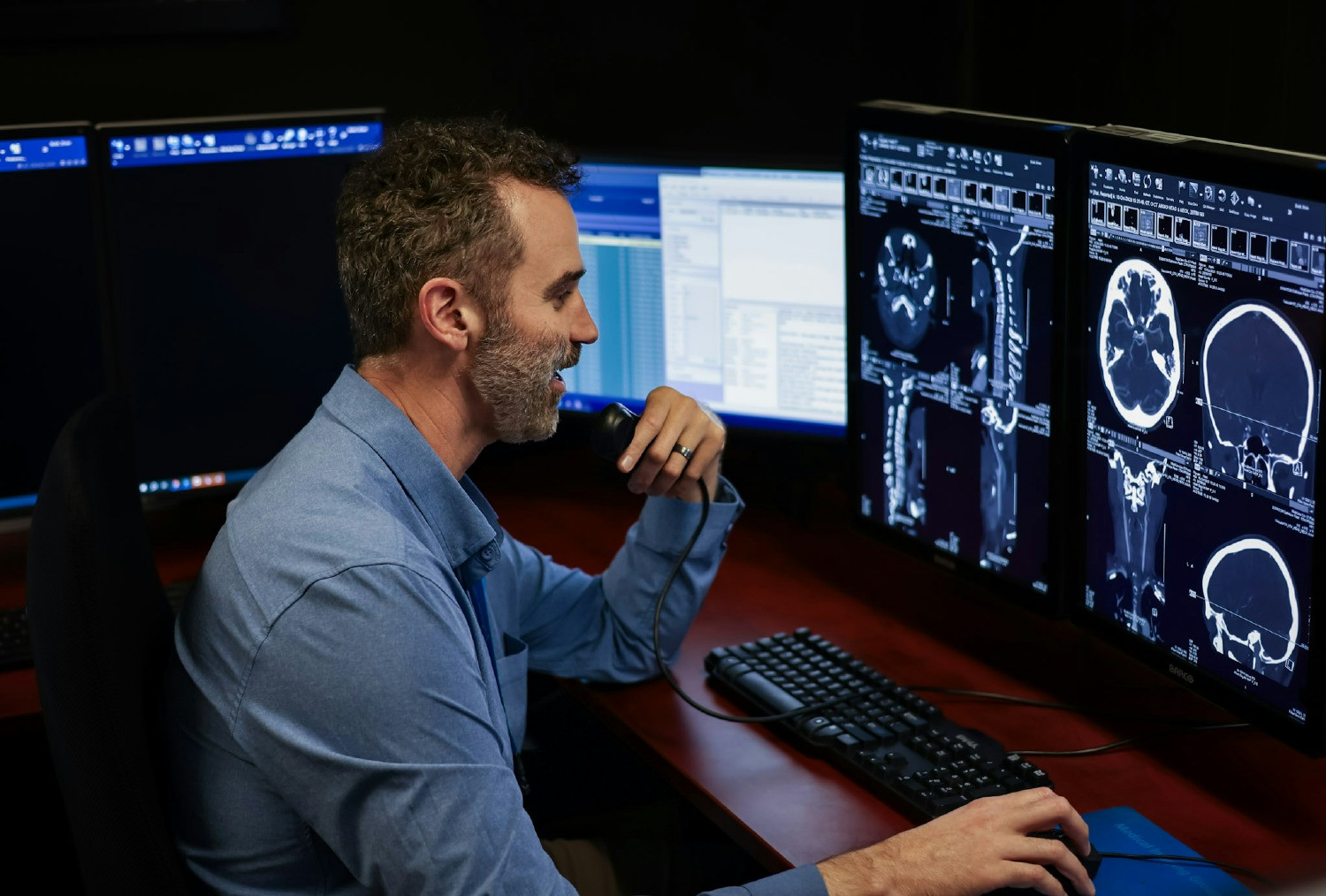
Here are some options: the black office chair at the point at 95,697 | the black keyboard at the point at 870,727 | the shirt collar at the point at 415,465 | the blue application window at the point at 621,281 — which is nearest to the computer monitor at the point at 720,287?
the blue application window at the point at 621,281

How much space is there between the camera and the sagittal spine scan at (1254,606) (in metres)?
1.35

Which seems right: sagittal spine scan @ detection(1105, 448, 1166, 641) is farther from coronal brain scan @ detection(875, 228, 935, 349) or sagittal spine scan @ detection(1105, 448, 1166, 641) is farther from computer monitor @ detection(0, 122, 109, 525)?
computer monitor @ detection(0, 122, 109, 525)

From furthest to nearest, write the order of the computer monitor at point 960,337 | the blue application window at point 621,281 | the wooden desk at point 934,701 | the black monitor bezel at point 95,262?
the blue application window at point 621,281, the black monitor bezel at point 95,262, the computer monitor at point 960,337, the wooden desk at point 934,701

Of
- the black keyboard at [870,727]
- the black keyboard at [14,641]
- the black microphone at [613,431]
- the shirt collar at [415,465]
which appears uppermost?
the shirt collar at [415,465]

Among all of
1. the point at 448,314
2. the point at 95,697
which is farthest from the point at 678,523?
the point at 95,697

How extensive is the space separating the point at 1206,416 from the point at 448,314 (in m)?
0.70

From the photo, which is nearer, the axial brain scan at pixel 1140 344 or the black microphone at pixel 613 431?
the axial brain scan at pixel 1140 344

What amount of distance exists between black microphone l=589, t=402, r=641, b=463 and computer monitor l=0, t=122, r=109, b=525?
0.83 metres

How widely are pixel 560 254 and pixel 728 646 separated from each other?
1.81 feet

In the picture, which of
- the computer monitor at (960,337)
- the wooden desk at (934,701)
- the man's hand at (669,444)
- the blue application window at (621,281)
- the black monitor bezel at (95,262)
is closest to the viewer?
the wooden desk at (934,701)

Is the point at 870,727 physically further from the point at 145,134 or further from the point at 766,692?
the point at 145,134

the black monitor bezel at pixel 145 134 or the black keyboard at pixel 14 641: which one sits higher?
the black monitor bezel at pixel 145 134

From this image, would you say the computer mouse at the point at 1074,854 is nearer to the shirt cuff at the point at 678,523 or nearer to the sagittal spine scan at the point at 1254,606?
the sagittal spine scan at the point at 1254,606

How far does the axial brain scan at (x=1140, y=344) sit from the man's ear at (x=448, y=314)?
615mm
